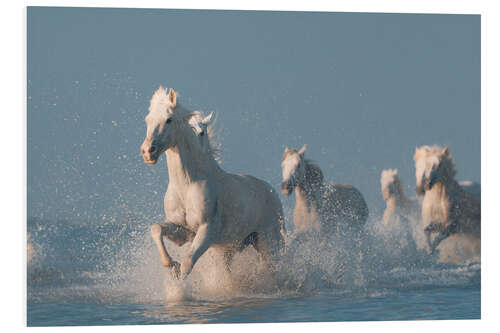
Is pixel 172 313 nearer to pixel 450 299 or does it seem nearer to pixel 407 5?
pixel 450 299

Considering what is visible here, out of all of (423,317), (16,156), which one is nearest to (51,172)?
(16,156)

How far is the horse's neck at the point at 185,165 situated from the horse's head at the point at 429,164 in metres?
3.05

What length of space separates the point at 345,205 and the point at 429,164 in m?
0.97

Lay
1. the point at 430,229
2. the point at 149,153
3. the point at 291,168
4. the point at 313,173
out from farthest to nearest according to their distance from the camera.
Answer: the point at 430,229 < the point at 313,173 < the point at 291,168 < the point at 149,153

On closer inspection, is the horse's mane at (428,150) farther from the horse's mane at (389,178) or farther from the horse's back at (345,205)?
the horse's mane at (389,178)

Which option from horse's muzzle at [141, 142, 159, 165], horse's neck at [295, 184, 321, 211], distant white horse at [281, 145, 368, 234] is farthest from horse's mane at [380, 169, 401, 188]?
horse's muzzle at [141, 142, 159, 165]

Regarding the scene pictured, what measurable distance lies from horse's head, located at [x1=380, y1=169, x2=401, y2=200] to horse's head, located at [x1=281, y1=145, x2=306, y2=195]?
7.41ft

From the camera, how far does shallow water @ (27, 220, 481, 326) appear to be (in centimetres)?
663

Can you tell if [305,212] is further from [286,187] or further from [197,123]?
[197,123]

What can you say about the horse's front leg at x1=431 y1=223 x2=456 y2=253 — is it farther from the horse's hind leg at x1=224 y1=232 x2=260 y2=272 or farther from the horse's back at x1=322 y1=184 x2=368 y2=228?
the horse's hind leg at x1=224 y1=232 x2=260 y2=272

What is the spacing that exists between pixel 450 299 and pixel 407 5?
2587 mm

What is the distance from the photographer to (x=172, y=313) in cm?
650

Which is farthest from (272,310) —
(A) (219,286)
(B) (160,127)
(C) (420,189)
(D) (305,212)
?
(C) (420,189)

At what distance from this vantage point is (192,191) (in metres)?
6.73
